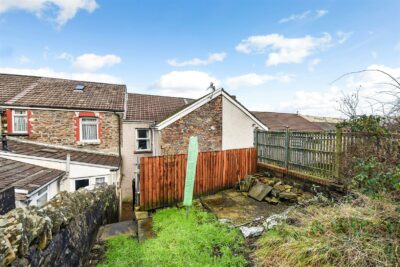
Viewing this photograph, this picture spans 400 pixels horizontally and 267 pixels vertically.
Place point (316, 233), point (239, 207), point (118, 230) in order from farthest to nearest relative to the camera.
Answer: point (239, 207) < point (118, 230) < point (316, 233)

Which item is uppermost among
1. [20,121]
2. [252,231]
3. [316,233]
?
[20,121]

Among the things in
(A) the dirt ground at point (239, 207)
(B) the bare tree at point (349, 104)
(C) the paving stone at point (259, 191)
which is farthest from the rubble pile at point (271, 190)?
(B) the bare tree at point (349, 104)

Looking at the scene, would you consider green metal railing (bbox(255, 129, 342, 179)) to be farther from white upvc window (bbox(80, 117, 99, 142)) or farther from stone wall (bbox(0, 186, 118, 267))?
white upvc window (bbox(80, 117, 99, 142))

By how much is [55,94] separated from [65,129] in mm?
2836

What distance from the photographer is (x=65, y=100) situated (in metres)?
13.4

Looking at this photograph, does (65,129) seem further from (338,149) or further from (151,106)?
(338,149)

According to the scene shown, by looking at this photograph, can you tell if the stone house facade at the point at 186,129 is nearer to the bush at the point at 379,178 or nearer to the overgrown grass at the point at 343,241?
the bush at the point at 379,178

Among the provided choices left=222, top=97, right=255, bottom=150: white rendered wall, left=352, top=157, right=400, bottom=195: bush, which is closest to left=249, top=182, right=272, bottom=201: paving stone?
left=352, top=157, right=400, bottom=195: bush

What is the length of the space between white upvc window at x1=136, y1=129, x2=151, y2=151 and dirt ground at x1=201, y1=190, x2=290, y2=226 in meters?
8.28

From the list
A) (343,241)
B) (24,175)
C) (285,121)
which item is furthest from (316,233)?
(285,121)

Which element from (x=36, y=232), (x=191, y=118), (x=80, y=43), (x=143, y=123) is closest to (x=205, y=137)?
(x=191, y=118)

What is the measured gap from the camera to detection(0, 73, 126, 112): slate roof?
12.6 m

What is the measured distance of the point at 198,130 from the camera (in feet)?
42.4

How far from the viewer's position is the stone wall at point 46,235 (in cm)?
162
